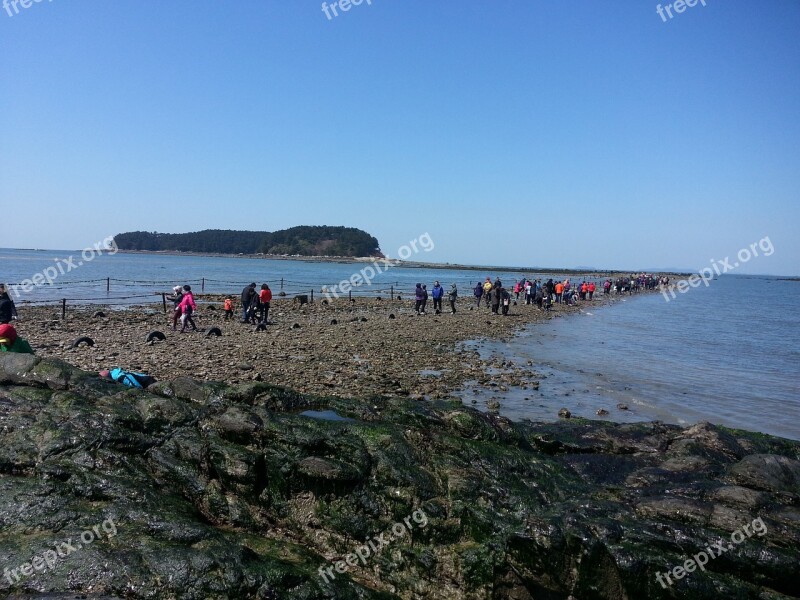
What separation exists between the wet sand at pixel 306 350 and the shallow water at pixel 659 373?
1334mm

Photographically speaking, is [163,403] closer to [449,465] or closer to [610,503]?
[449,465]

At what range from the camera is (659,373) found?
18.9m

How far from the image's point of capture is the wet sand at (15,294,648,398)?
14.6m

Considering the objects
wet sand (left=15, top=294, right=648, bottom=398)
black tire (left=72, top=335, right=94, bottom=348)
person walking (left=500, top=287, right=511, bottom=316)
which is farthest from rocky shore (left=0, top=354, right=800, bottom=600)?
person walking (left=500, top=287, right=511, bottom=316)

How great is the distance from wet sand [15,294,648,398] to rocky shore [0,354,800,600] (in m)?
3.67

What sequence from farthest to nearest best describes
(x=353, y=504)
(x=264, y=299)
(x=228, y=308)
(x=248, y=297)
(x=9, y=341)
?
(x=228, y=308) < (x=264, y=299) < (x=248, y=297) < (x=9, y=341) < (x=353, y=504)

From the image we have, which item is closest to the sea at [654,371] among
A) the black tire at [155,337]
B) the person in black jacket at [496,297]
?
the person in black jacket at [496,297]

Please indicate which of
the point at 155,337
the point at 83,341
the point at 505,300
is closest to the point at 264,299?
the point at 155,337

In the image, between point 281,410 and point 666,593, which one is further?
point 281,410

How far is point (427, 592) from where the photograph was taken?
19.3 ft

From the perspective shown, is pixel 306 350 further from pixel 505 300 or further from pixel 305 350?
pixel 505 300

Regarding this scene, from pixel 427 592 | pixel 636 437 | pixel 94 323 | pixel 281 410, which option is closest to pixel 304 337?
pixel 94 323

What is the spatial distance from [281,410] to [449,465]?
2.92m

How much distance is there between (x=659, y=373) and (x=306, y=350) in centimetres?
1233
